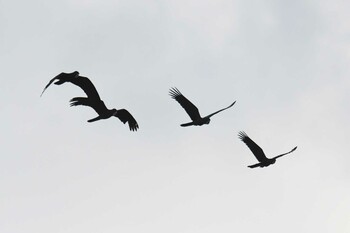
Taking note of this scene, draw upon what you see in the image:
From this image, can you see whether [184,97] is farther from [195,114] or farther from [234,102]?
[234,102]

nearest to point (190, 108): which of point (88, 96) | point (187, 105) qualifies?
point (187, 105)

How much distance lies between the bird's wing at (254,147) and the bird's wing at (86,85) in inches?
460

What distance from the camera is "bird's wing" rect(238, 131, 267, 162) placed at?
44469 millimetres

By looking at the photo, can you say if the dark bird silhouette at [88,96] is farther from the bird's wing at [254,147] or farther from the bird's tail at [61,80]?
the bird's wing at [254,147]

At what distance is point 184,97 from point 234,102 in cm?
375

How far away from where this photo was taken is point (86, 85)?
1394 inches

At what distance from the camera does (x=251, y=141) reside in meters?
45.0

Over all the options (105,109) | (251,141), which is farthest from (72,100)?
(251,141)

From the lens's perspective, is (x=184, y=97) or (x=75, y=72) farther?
(x=184, y=97)

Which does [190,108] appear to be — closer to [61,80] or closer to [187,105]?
[187,105]

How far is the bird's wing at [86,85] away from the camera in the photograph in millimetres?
34531

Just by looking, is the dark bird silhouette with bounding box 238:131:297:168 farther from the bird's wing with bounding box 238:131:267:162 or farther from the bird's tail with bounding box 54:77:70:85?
the bird's tail with bounding box 54:77:70:85

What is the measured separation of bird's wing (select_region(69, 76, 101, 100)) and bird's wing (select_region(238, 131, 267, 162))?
38.3 ft

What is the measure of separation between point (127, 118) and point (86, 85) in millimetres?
8018
